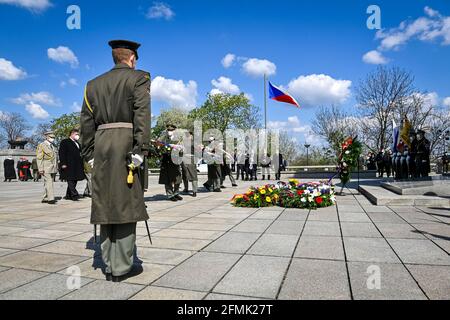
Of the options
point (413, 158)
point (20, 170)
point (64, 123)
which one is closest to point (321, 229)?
point (413, 158)

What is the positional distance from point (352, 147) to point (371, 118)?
23.3 meters

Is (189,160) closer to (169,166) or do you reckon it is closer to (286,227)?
(169,166)

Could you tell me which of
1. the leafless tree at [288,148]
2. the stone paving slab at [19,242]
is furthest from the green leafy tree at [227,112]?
the stone paving slab at [19,242]

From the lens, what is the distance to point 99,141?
3.19 meters

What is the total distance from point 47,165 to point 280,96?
35.5ft

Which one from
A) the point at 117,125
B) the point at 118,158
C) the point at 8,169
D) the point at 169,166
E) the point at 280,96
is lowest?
the point at 8,169

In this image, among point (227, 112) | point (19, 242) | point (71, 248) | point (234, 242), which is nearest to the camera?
point (71, 248)

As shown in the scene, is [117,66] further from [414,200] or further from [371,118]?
[371,118]

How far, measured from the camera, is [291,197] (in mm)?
7938

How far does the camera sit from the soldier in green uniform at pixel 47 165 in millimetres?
9258

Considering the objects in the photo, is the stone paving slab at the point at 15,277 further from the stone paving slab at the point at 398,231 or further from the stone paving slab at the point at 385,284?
the stone paving slab at the point at 398,231

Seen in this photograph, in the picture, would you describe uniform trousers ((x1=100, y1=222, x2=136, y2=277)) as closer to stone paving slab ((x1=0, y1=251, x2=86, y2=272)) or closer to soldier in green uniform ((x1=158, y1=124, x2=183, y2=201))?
stone paving slab ((x1=0, y1=251, x2=86, y2=272))

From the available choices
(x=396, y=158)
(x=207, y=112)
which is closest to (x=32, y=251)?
(x=396, y=158)

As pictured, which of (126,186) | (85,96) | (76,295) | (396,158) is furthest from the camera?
(396,158)
